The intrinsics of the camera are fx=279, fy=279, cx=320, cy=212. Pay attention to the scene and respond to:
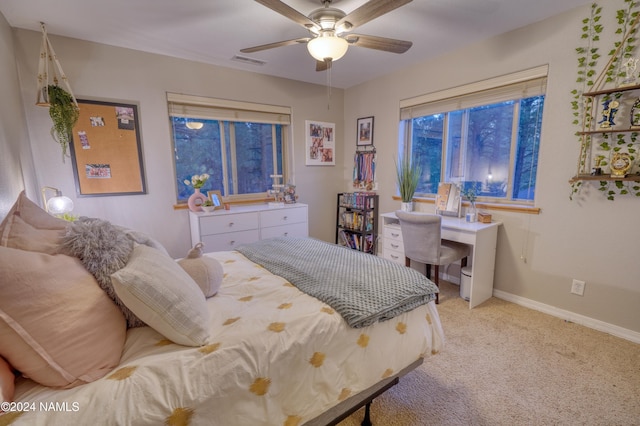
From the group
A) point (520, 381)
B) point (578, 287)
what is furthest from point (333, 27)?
point (578, 287)

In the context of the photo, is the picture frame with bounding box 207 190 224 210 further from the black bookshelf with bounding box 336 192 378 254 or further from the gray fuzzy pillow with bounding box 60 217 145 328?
the gray fuzzy pillow with bounding box 60 217 145 328

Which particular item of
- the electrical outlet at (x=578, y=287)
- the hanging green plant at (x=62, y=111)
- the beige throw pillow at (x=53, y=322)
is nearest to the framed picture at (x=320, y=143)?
the hanging green plant at (x=62, y=111)

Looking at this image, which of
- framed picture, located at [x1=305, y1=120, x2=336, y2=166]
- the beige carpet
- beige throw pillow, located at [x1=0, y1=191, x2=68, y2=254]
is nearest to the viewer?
beige throw pillow, located at [x1=0, y1=191, x2=68, y2=254]

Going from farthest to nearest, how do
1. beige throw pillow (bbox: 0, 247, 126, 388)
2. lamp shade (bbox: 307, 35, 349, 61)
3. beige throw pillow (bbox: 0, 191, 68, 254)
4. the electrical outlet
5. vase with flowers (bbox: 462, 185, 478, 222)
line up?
vase with flowers (bbox: 462, 185, 478, 222), the electrical outlet, lamp shade (bbox: 307, 35, 349, 61), beige throw pillow (bbox: 0, 191, 68, 254), beige throw pillow (bbox: 0, 247, 126, 388)

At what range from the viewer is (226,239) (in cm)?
300

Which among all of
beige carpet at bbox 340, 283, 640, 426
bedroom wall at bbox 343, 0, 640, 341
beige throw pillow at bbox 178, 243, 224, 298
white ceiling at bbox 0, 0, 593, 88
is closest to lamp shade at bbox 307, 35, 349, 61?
white ceiling at bbox 0, 0, 593, 88

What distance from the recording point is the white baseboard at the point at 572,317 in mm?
2066

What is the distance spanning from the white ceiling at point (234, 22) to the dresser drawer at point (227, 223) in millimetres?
1679

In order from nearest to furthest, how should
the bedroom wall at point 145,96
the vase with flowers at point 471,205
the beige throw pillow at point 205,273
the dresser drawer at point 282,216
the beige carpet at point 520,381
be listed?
the beige throw pillow at point 205,273 → the beige carpet at point 520,381 → the bedroom wall at point 145,96 → the vase with flowers at point 471,205 → the dresser drawer at point 282,216

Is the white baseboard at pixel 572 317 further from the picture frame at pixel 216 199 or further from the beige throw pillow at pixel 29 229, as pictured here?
the beige throw pillow at pixel 29 229

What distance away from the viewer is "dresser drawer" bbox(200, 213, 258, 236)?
2.86 meters

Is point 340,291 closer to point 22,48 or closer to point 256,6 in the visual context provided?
point 256,6

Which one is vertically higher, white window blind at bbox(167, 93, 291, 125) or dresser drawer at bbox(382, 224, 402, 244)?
white window blind at bbox(167, 93, 291, 125)

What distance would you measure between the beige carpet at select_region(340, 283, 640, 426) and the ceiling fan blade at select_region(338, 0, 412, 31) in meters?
2.15
